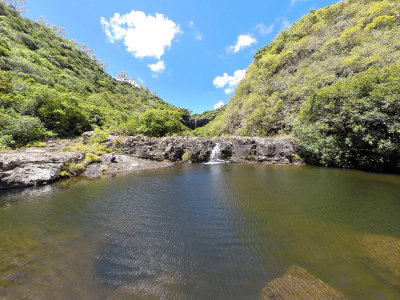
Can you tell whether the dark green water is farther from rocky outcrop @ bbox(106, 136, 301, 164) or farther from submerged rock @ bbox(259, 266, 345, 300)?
rocky outcrop @ bbox(106, 136, 301, 164)

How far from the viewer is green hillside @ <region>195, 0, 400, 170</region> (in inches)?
502

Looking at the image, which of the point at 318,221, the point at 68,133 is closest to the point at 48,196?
the point at 318,221

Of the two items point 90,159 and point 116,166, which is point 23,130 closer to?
point 90,159

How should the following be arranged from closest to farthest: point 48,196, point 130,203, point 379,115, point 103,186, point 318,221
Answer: point 318,221 → point 130,203 → point 48,196 → point 103,186 → point 379,115

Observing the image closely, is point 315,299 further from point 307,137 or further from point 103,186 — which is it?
point 307,137

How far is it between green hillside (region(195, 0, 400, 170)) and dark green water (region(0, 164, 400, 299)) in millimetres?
8242

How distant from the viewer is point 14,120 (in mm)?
16203

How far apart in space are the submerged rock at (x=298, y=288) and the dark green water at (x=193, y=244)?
0.48ft

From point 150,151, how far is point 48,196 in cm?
1367

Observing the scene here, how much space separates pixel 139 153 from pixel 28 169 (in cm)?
1140

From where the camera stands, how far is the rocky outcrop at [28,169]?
32.8ft

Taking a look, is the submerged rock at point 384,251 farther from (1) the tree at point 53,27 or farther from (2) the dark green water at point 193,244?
(1) the tree at point 53,27

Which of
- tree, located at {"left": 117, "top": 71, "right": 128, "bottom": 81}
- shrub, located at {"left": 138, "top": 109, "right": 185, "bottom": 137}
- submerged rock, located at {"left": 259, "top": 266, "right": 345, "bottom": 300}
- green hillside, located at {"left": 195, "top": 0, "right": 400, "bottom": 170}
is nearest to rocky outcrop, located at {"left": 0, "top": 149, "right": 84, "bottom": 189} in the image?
submerged rock, located at {"left": 259, "top": 266, "right": 345, "bottom": 300}

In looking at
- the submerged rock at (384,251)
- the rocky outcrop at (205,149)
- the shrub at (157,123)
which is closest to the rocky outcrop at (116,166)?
Result: the rocky outcrop at (205,149)
